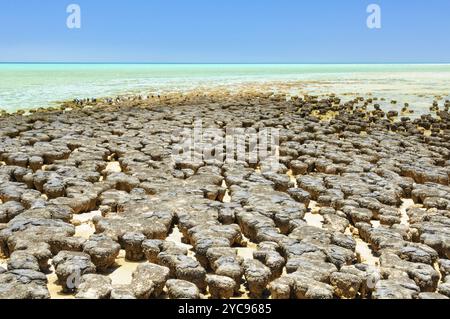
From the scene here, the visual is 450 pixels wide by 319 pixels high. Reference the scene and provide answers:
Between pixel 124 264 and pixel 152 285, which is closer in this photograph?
pixel 152 285

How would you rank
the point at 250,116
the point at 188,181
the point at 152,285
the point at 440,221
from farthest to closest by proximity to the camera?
1. the point at 250,116
2. the point at 188,181
3. the point at 440,221
4. the point at 152,285

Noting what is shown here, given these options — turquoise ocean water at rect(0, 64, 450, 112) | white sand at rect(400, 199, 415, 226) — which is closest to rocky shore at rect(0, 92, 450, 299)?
white sand at rect(400, 199, 415, 226)

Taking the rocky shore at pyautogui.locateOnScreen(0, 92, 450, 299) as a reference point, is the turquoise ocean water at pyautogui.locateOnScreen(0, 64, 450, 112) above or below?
above

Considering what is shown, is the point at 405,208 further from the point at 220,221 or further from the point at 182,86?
the point at 182,86

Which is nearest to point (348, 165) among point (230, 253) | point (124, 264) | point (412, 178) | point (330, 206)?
point (412, 178)

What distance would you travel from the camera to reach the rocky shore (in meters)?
5.93

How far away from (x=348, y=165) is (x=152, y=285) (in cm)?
749

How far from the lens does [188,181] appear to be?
34.1 ft

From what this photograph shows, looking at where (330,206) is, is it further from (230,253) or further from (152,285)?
(152,285)

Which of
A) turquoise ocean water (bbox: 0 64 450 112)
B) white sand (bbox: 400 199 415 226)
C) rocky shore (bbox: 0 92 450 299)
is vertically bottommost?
white sand (bbox: 400 199 415 226)

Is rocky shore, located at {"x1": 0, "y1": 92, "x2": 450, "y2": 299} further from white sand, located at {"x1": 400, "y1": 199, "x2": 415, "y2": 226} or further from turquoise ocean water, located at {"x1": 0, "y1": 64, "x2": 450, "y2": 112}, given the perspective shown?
turquoise ocean water, located at {"x1": 0, "y1": 64, "x2": 450, "y2": 112}

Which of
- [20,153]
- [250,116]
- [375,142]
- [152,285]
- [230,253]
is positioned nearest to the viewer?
[152,285]

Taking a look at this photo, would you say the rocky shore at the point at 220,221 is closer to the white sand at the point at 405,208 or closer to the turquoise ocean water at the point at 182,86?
the white sand at the point at 405,208

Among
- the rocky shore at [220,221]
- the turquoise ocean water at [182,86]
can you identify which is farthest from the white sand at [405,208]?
the turquoise ocean water at [182,86]
